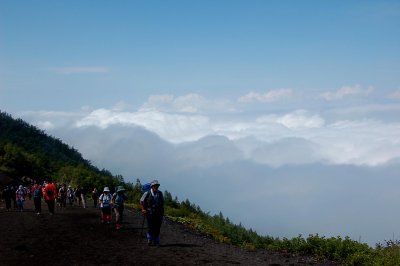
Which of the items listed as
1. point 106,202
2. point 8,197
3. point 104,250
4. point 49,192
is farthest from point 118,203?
point 8,197

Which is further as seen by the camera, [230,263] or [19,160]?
[19,160]

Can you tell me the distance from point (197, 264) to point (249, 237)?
16.3 m

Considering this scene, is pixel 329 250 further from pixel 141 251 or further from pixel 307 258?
pixel 141 251

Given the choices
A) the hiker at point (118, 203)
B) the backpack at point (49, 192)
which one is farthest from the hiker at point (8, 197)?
the hiker at point (118, 203)

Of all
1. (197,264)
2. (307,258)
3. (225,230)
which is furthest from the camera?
(225,230)

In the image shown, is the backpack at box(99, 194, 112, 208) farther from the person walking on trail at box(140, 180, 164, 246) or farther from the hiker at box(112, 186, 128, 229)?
the person walking on trail at box(140, 180, 164, 246)

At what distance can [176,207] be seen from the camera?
50.7 meters

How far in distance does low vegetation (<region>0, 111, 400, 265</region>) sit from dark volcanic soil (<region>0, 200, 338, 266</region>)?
1164mm

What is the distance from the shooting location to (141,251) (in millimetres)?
16281

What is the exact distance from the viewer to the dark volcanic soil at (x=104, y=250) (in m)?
14.7

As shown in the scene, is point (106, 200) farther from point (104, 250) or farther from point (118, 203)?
point (104, 250)

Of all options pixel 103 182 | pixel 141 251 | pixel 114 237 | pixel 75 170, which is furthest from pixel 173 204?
pixel 141 251

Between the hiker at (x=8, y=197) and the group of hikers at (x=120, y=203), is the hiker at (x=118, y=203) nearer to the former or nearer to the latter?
the group of hikers at (x=120, y=203)

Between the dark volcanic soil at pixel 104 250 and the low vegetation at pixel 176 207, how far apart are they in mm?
1164
